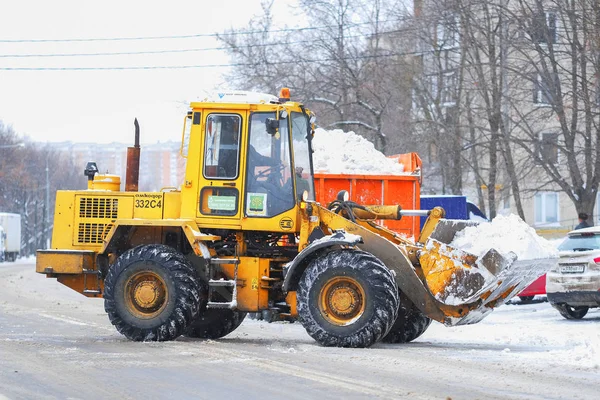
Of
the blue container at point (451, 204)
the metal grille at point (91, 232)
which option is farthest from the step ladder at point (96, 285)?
the blue container at point (451, 204)

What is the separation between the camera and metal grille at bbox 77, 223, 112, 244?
45.8ft

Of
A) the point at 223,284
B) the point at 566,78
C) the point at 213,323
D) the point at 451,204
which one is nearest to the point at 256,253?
the point at 223,284

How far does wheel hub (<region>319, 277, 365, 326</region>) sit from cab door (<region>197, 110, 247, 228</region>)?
1592 mm

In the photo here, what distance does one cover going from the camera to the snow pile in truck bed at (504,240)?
488 inches

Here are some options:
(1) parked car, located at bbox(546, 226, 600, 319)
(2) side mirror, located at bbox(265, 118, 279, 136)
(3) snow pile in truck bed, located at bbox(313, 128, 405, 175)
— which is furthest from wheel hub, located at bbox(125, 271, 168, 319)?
(1) parked car, located at bbox(546, 226, 600, 319)

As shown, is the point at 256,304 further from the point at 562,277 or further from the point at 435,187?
the point at 435,187

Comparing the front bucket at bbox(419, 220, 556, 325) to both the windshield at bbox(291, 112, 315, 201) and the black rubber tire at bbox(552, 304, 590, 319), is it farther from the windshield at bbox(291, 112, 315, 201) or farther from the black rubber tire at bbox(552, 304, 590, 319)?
the black rubber tire at bbox(552, 304, 590, 319)

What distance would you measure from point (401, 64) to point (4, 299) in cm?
1672

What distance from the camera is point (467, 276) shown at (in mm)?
12180

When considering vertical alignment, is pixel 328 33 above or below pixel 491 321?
above

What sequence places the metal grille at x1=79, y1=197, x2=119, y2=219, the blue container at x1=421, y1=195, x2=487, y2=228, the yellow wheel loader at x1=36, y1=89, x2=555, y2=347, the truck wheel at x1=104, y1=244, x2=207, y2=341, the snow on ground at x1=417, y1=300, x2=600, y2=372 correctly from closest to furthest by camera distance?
the snow on ground at x1=417, y1=300, x2=600, y2=372 → the yellow wheel loader at x1=36, y1=89, x2=555, y2=347 → the truck wheel at x1=104, y1=244, x2=207, y2=341 → the metal grille at x1=79, y1=197, x2=119, y2=219 → the blue container at x1=421, y1=195, x2=487, y2=228

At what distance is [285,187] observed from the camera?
13.2m

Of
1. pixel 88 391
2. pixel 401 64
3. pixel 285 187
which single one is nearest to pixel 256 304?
pixel 285 187

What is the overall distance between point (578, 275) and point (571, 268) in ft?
0.64
